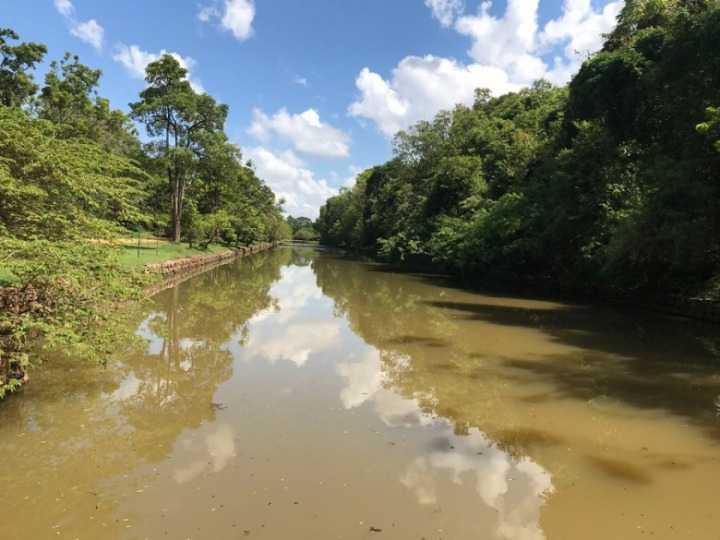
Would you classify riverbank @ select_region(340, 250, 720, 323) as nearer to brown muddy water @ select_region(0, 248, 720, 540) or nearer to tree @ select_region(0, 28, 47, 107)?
brown muddy water @ select_region(0, 248, 720, 540)

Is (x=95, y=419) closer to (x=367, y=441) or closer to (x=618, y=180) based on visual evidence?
(x=367, y=441)

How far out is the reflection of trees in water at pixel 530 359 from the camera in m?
7.11

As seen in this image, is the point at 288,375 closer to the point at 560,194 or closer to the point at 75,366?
the point at 75,366

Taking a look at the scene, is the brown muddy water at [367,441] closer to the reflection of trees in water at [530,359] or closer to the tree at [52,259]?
the reflection of trees in water at [530,359]

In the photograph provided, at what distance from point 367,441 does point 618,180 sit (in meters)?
18.1

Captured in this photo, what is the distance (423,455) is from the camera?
544 centimetres

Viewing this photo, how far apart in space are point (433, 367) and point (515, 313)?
793cm

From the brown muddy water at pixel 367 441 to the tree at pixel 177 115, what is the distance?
23.4 meters

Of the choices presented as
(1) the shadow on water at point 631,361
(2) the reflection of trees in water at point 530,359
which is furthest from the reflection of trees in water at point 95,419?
(1) the shadow on water at point 631,361

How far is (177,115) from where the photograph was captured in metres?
32.2

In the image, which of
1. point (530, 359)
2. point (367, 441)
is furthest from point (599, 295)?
point (367, 441)

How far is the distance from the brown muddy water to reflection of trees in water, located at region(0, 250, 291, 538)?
3cm

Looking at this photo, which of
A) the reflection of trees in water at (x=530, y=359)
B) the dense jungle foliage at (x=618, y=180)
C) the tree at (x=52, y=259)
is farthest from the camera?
the dense jungle foliage at (x=618, y=180)

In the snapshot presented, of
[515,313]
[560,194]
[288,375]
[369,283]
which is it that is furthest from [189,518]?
[369,283]
